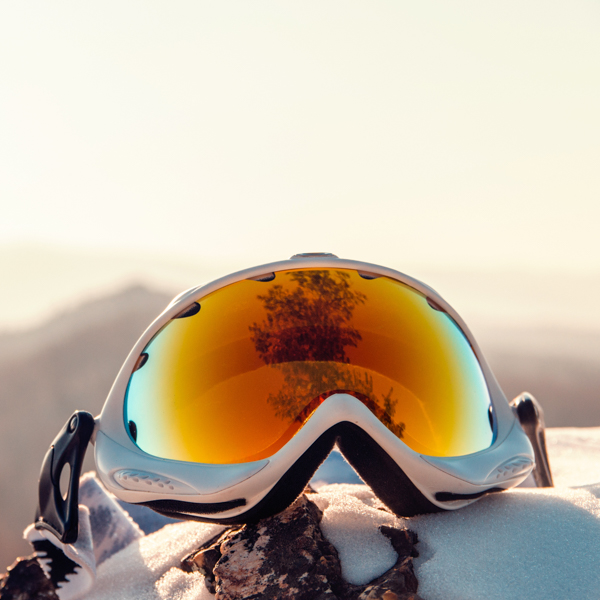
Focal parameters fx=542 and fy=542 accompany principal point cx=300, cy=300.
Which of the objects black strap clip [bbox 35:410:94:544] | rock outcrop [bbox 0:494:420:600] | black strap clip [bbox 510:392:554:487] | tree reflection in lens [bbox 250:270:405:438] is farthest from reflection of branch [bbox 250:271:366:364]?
black strap clip [bbox 510:392:554:487]

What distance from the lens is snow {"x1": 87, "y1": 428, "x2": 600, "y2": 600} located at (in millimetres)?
963

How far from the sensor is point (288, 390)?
1232 mm

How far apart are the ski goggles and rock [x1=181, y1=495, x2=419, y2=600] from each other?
0.05 meters

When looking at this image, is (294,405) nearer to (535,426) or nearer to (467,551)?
(467,551)

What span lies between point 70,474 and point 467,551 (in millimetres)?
903

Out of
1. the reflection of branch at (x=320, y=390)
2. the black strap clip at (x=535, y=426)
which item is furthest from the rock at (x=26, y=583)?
the black strap clip at (x=535, y=426)

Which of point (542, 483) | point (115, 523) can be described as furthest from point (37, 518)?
point (542, 483)

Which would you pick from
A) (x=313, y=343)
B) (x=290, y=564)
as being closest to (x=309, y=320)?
(x=313, y=343)

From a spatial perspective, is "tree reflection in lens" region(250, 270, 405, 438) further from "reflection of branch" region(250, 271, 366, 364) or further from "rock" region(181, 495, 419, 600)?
"rock" region(181, 495, 419, 600)

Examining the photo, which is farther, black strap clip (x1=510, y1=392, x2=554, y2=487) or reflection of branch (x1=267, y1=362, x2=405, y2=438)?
black strap clip (x1=510, y1=392, x2=554, y2=487)

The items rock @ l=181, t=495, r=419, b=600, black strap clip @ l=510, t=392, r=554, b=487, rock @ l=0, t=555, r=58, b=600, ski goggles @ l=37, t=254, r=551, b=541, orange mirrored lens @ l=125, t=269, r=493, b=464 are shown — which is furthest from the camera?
black strap clip @ l=510, t=392, r=554, b=487

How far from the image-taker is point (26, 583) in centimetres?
135

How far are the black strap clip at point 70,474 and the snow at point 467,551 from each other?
0.18 metres

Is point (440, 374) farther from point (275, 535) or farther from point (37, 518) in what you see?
point (37, 518)
